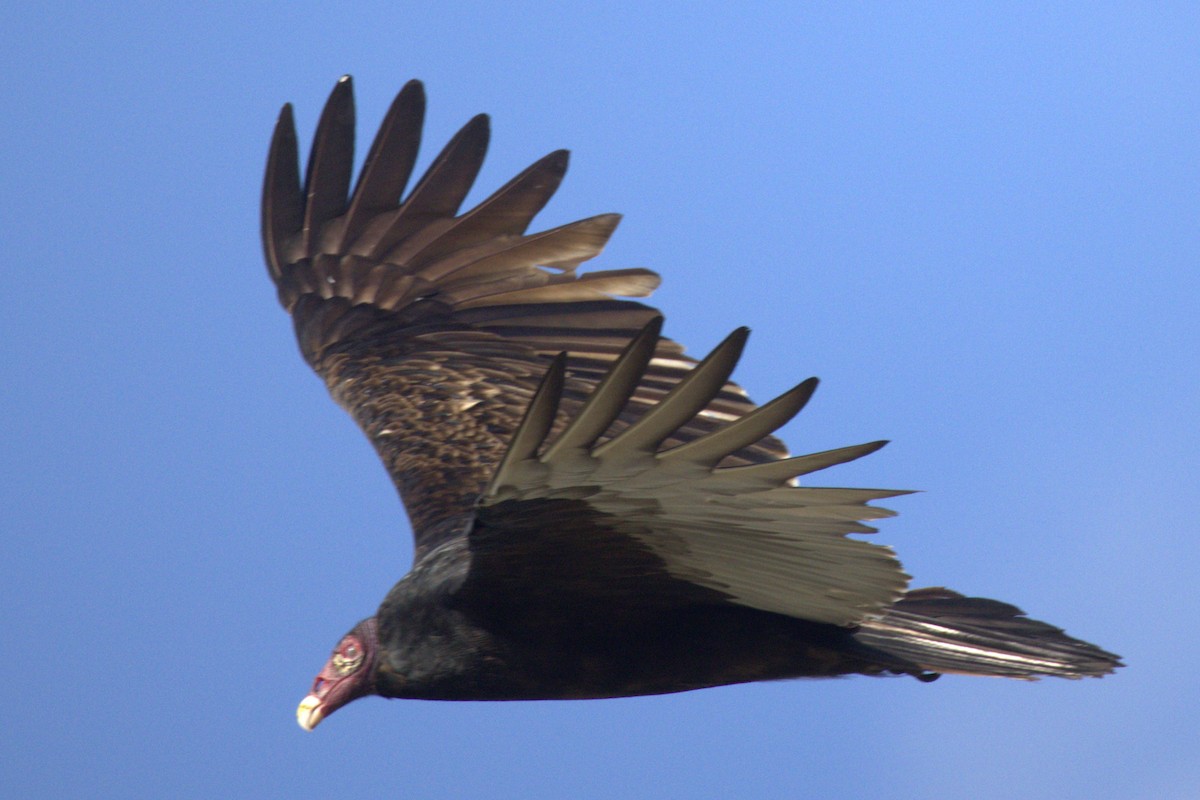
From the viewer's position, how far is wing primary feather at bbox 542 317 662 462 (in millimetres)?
1963

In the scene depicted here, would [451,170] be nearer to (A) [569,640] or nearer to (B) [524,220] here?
(B) [524,220]

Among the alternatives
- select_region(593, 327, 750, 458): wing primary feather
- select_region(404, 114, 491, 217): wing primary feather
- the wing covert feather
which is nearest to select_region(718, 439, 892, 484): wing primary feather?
select_region(593, 327, 750, 458): wing primary feather

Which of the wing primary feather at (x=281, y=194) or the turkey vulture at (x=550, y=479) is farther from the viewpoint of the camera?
the wing primary feather at (x=281, y=194)

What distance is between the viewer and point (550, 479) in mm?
2172

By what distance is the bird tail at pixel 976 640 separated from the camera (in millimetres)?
2766

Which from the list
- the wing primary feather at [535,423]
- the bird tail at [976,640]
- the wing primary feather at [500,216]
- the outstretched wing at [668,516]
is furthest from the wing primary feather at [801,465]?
the wing primary feather at [500,216]

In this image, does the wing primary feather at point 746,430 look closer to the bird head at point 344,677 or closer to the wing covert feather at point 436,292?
the bird head at point 344,677

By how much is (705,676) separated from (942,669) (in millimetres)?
414

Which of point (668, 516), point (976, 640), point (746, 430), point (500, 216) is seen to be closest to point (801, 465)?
point (746, 430)

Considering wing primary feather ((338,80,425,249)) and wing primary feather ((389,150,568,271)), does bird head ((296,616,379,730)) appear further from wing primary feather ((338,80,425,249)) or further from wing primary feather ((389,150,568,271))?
wing primary feather ((338,80,425,249))

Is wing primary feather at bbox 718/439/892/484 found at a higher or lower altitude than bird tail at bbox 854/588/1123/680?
higher

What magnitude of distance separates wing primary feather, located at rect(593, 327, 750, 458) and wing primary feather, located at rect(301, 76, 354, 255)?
1849 mm

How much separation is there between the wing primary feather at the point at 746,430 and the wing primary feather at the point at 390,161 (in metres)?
1.81

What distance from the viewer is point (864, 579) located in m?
2.44
